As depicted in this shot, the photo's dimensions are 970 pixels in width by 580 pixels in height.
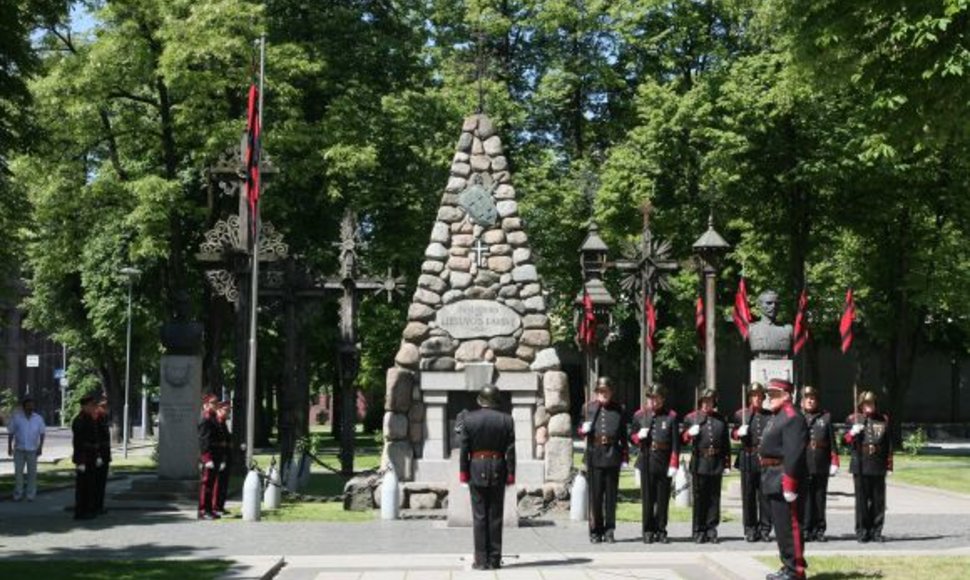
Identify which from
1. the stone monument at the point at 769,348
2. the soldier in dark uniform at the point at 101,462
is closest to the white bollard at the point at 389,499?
the soldier in dark uniform at the point at 101,462

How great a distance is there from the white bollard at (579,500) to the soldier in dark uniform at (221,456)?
219 inches

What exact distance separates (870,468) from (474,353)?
6.83m

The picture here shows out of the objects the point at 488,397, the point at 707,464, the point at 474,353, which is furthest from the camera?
the point at 474,353

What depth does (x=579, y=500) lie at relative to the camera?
59.3 ft

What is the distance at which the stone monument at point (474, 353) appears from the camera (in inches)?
767

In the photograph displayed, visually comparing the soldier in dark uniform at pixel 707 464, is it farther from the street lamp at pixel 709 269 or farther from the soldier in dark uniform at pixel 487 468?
the street lamp at pixel 709 269

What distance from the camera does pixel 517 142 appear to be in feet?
135

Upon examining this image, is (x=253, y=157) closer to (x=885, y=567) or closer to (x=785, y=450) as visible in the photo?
(x=785, y=450)

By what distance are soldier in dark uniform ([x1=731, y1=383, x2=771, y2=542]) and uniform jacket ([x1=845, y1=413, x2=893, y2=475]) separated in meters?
1.31

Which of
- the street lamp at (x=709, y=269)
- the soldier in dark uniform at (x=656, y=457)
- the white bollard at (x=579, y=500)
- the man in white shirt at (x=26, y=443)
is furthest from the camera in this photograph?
the street lamp at (x=709, y=269)

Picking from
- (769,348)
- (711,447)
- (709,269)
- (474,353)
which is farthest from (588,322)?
(711,447)

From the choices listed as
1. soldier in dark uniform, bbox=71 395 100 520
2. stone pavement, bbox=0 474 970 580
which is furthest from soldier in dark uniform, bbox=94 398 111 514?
stone pavement, bbox=0 474 970 580

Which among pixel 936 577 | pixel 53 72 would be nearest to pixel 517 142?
pixel 53 72

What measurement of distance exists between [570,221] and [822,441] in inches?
932
